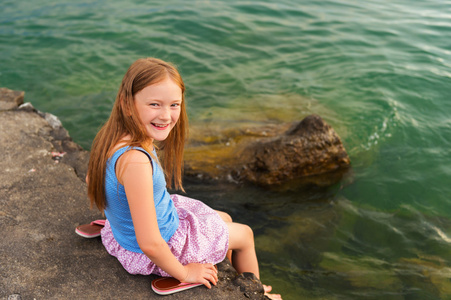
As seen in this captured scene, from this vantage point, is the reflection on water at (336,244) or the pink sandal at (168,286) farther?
the reflection on water at (336,244)

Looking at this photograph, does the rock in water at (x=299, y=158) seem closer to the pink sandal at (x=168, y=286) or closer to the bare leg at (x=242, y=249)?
the bare leg at (x=242, y=249)

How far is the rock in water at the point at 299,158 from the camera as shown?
4.69 metres

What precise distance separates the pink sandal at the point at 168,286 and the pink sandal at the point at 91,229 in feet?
2.14

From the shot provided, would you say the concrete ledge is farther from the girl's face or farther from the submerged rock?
the submerged rock

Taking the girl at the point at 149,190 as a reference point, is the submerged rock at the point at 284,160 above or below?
below

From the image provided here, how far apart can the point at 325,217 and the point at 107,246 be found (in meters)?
2.47

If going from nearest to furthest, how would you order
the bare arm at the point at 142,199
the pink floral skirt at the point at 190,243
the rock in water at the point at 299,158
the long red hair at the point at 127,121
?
the bare arm at the point at 142,199
the long red hair at the point at 127,121
the pink floral skirt at the point at 190,243
the rock in water at the point at 299,158

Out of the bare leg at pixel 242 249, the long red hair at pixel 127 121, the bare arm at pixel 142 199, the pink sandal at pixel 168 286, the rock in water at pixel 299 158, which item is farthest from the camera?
the rock in water at pixel 299 158

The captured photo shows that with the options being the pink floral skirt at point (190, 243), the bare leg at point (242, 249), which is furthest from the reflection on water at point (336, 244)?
the pink floral skirt at point (190, 243)

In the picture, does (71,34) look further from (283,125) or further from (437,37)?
(437,37)

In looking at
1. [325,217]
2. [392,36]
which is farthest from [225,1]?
[325,217]

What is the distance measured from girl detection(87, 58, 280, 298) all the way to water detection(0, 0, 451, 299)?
1.22m

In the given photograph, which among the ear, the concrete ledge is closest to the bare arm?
the ear

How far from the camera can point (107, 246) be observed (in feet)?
9.21
